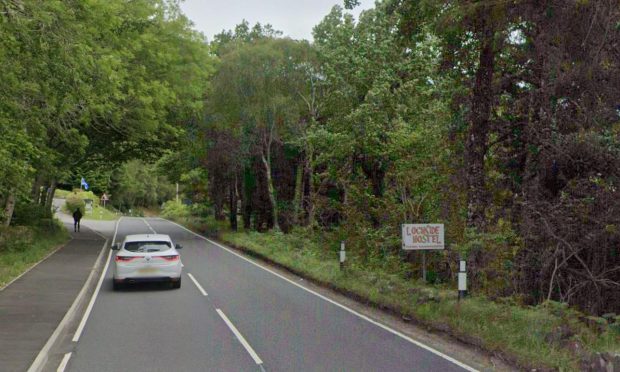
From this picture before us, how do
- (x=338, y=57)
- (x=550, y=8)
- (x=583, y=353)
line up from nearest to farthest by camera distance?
(x=583, y=353) < (x=550, y=8) < (x=338, y=57)

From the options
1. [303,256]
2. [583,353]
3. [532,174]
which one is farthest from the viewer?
[303,256]

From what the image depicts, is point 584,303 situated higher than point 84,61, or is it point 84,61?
point 84,61

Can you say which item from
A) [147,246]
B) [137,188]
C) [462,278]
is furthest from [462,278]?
[137,188]

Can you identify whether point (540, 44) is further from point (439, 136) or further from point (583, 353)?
point (439, 136)

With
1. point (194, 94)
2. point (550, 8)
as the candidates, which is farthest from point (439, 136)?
point (194, 94)

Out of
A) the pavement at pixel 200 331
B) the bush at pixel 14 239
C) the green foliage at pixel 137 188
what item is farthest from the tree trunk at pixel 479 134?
the green foliage at pixel 137 188

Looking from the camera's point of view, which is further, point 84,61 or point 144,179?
point 144,179

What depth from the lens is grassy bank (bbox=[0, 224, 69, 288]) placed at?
1872cm

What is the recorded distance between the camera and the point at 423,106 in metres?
22.0

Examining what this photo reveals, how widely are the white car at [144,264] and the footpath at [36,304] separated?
3.93ft

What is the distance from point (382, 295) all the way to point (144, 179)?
286 feet

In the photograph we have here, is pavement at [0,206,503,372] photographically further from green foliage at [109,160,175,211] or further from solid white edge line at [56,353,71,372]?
green foliage at [109,160,175,211]

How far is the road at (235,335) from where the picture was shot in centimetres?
Result: 839

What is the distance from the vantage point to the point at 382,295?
13734mm
